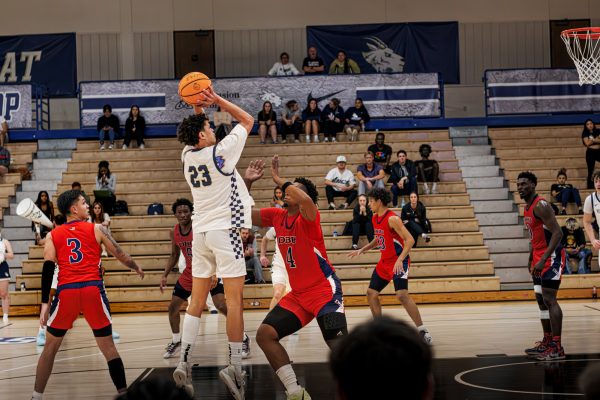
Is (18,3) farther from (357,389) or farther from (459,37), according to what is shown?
(357,389)

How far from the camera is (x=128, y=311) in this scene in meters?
15.0

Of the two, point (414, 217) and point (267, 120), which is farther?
point (267, 120)

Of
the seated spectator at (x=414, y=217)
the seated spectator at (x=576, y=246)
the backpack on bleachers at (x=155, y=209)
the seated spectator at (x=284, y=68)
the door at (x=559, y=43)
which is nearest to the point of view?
the seated spectator at (x=576, y=246)

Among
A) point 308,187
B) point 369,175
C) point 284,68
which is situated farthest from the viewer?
point 284,68

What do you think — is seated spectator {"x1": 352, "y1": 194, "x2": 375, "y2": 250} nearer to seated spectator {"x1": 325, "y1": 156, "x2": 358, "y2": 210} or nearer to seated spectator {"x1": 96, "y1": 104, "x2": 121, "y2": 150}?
seated spectator {"x1": 325, "y1": 156, "x2": 358, "y2": 210}

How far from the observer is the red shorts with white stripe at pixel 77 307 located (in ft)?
20.4

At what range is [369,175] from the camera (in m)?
17.2

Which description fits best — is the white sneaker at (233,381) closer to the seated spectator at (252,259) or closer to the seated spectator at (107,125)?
the seated spectator at (252,259)

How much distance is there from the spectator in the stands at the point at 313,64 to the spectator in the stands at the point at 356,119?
154 cm

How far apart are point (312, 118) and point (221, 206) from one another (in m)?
13.5

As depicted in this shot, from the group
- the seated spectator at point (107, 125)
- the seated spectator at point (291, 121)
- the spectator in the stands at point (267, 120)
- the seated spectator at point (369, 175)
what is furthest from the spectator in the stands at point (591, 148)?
the seated spectator at point (107, 125)

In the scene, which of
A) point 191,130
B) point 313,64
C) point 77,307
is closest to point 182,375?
point 77,307

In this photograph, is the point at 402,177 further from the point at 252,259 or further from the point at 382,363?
the point at 382,363

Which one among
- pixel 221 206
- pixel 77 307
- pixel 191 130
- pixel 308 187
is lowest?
pixel 77 307
